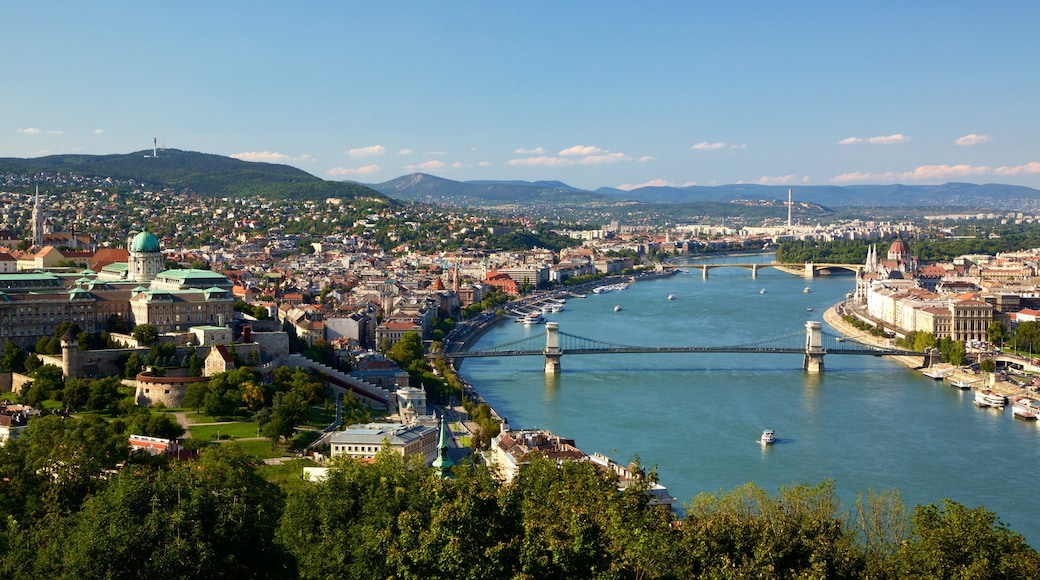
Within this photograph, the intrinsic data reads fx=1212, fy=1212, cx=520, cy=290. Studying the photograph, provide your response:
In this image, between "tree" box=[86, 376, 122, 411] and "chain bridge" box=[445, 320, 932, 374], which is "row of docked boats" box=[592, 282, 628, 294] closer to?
"chain bridge" box=[445, 320, 932, 374]

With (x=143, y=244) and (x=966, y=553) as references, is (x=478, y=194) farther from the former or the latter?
(x=966, y=553)

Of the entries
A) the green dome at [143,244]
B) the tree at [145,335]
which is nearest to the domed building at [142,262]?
the green dome at [143,244]

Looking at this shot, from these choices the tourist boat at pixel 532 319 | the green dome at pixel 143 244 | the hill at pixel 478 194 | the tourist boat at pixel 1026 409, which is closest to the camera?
the tourist boat at pixel 1026 409

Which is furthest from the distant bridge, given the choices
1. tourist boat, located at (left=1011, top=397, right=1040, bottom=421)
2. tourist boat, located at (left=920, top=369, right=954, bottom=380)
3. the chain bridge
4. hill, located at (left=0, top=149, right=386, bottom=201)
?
tourist boat, located at (left=1011, top=397, right=1040, bottom=421)

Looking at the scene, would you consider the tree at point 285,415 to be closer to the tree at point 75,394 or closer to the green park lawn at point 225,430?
the green park lawn at point 225,430

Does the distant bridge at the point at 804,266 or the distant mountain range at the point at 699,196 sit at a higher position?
the distant mountain range at the point at 699,196

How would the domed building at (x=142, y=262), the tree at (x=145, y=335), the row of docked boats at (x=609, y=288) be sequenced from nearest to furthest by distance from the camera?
the tree at (x=145, y=335)
the domed building at (x=142, y=262)
the row of docked boats at (x=609, y=288)

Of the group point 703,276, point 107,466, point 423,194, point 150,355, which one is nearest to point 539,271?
point 703,276
